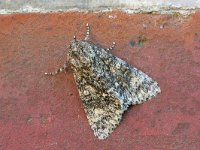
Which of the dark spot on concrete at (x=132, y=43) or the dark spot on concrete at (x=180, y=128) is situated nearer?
the dark spot on concrete at (x=180, y=128)

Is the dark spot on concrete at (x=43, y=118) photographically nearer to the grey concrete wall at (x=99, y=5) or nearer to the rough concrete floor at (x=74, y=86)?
the rough concrete floor at (x=74, y=86)

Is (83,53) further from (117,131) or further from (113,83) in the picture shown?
(117,131)

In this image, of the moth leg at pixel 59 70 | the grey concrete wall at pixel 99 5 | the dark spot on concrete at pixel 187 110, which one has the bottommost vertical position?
the dark spot on concrete at pixel 187 110

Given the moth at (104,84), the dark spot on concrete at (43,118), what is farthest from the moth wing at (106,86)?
the dark spot on concrete at (43,118)

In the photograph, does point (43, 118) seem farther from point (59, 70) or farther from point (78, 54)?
point (78, 54)

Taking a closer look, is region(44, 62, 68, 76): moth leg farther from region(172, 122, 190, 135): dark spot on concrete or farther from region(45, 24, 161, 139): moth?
region(172, 122, 190, 135): dark spot on concrete

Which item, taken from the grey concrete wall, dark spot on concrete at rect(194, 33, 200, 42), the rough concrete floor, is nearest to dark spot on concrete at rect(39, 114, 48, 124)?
the rough concrete floor

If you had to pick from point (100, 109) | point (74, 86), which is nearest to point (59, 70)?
point (74, 86)
